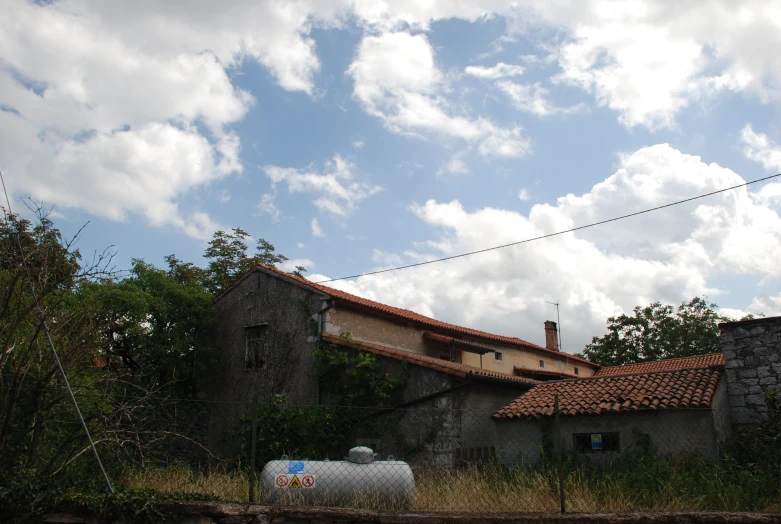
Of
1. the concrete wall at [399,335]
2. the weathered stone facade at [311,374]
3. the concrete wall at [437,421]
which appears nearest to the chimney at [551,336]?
the concrete wall at [399,335]

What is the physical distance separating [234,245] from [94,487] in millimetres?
22136

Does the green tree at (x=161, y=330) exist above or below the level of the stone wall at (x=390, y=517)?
above

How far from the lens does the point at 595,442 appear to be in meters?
12.8

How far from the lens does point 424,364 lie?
48.5 feet

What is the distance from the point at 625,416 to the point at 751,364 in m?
2.71

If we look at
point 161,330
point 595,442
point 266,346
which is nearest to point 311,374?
point 266,346

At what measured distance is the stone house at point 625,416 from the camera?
1173cm

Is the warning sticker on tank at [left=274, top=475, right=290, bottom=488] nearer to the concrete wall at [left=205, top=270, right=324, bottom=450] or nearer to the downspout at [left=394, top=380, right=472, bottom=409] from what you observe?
the downspout at [left=394, top=380, right=472, bottom=409]

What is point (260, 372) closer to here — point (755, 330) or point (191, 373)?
point (191, 373)

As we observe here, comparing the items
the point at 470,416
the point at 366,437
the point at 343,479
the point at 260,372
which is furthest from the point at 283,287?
the point at 343,479

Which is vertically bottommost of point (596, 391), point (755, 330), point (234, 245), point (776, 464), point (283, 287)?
point (776, 464)

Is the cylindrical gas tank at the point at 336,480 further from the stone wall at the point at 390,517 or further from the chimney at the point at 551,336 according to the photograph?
the chimney at the point at 551,336

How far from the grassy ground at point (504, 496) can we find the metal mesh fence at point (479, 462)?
0.07ft

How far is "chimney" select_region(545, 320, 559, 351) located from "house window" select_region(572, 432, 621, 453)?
1846cm
